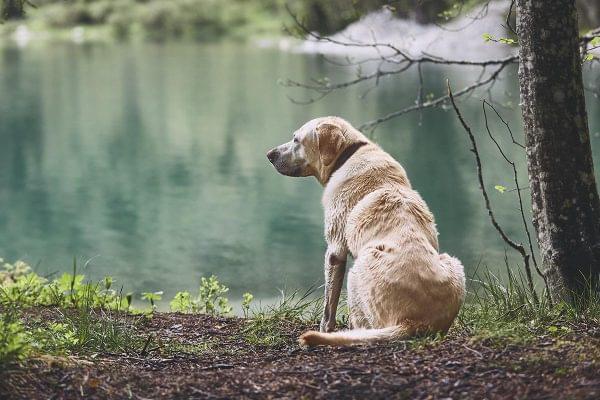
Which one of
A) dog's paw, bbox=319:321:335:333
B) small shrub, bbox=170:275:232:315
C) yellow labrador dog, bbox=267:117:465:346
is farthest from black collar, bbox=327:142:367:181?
small shrub, bbox=170:275:232:315

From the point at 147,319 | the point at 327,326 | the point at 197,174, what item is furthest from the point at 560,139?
the point at 197,174

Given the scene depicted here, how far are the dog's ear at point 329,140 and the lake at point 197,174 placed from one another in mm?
2272

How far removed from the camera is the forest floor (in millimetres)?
3385

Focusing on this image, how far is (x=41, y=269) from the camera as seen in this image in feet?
38.2

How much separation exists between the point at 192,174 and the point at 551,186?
14.8 meters

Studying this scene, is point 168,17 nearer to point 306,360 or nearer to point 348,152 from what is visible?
point 348,152

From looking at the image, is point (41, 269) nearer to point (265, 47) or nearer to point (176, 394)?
point (176, 394)

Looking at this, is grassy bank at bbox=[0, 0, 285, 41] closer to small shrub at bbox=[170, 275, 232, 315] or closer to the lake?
the lake

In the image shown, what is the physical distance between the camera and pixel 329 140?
5152mm

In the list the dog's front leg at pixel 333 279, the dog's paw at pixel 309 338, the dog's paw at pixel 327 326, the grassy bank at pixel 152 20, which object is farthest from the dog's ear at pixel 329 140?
the grassy bank at pixel 152 20

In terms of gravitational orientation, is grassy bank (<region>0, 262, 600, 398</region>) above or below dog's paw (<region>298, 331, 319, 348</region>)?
below

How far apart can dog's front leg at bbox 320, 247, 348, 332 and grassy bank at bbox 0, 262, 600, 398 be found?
0.26 m

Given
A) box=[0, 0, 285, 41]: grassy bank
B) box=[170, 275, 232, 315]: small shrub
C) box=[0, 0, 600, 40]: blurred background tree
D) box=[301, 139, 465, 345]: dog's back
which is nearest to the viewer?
box=[301, 139, 465, 345]: dog's back

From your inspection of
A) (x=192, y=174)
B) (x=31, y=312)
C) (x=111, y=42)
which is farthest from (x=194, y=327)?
(x=111, y=42)
